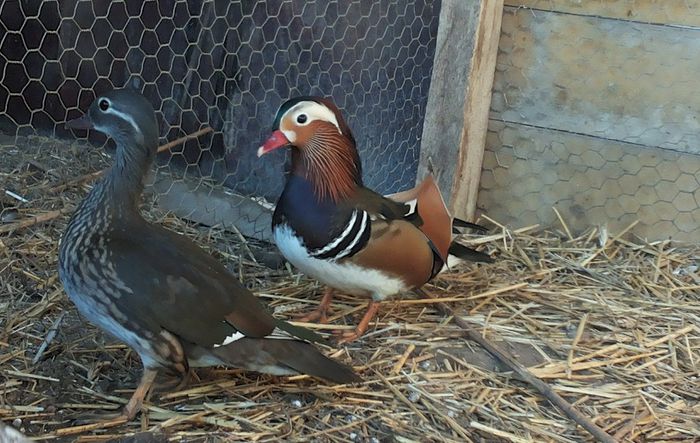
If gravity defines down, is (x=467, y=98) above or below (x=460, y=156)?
above

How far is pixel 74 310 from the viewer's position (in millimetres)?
2059

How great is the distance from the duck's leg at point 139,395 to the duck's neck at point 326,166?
587mm

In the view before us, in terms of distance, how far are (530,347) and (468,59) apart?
0.94 meters

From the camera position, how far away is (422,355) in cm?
200

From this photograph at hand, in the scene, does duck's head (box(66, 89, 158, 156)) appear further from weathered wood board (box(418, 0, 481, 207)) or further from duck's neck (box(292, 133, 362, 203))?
weathered wood board (box(418, 0, 481, 207))

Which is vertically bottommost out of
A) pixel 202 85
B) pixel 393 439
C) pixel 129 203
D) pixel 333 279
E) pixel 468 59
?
pixel 393 439

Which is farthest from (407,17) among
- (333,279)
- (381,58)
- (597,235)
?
(333,279)

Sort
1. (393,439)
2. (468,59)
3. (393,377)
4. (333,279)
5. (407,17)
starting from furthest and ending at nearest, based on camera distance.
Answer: (407,17)
(468,59)
(333,279)
(393,377)
(393,439)

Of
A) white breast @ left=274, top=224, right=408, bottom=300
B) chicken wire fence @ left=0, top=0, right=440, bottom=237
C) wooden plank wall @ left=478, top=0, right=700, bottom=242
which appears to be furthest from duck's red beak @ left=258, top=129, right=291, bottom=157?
wooden plank wall @ left=478, top=0, right=700, bottom=242

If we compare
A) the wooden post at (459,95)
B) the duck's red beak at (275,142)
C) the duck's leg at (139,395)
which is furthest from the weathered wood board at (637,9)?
the duck's leg at (139,395)

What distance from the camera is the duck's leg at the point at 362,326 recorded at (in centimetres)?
205

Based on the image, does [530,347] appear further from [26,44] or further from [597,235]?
[26,44]

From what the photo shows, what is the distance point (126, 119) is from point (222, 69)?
4.41ft

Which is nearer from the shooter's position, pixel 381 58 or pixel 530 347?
pixel 530 347
